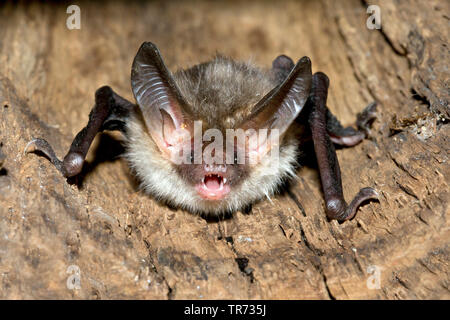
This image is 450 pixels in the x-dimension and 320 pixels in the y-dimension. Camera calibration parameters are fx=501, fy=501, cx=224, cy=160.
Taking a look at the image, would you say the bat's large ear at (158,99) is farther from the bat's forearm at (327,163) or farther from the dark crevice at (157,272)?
the bat's forearm at (327,163)

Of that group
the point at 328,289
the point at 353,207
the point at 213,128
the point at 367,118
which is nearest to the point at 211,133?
the point at 213,128

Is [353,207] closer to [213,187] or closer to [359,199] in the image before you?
[359,199]

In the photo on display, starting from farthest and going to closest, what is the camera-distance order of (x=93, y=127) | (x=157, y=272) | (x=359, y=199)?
(x=93, y=127), (x=359, y=199), (x=157, y=272)

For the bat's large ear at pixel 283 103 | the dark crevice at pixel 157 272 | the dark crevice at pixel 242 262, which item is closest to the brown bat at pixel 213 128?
the bat's large ear at pixel 283 103

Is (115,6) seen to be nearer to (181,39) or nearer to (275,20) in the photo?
(181,39)

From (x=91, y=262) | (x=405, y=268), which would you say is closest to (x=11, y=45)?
(x=91, y=262)

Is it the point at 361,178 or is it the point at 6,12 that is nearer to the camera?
the point at 361,178

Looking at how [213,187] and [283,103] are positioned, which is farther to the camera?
[213,187]
